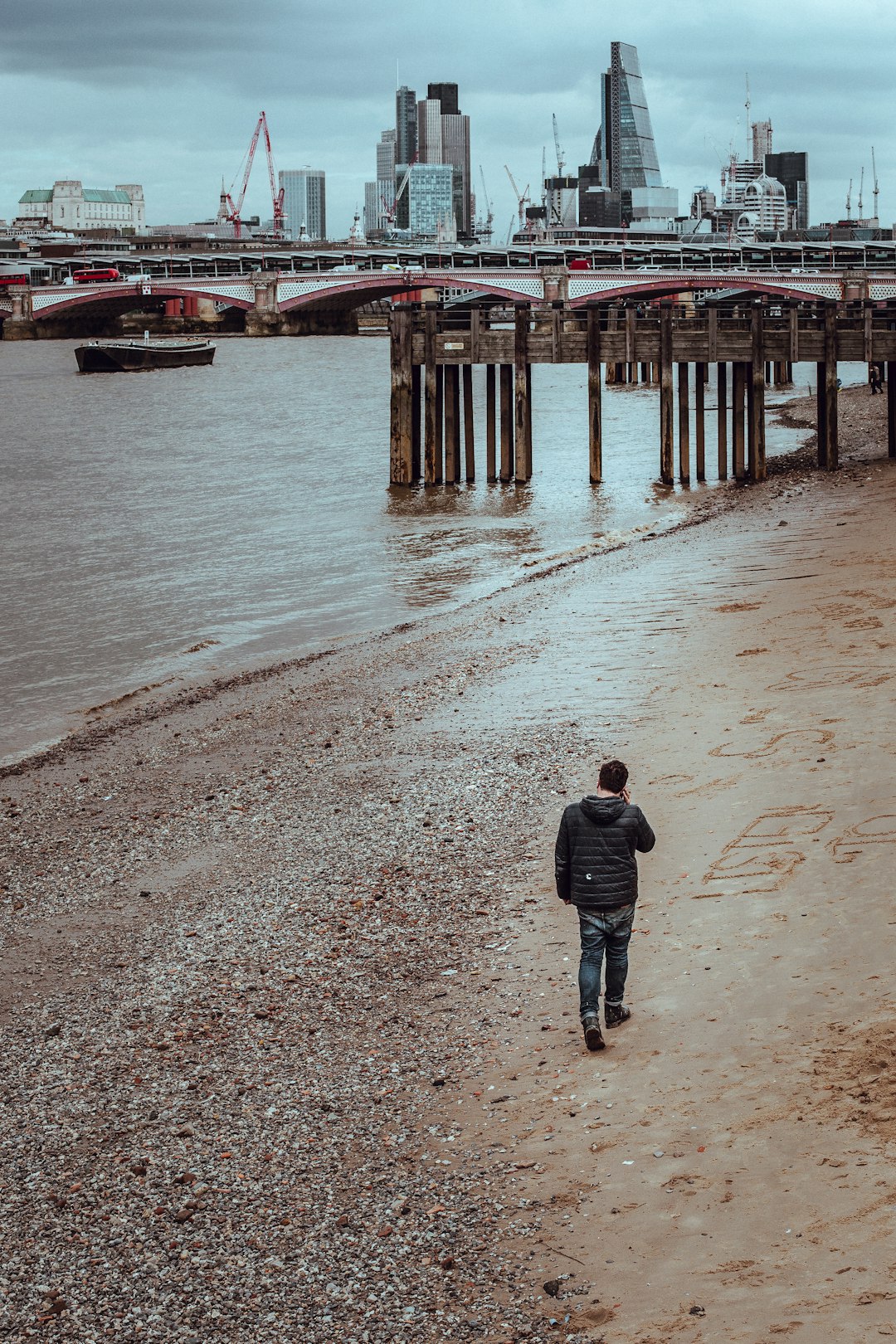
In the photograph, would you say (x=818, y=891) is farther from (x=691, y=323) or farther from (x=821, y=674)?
(x=691, y=323)

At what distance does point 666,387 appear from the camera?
3095cm

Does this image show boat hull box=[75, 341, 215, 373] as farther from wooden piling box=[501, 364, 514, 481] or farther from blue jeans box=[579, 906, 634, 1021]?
blue jeans box=[579, 906, 634, 1021]

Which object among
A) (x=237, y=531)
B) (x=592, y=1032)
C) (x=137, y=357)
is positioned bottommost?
(x=592, y=1032)

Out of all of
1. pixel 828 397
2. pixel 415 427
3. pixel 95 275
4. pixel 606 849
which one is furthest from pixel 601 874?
pixel 95 275

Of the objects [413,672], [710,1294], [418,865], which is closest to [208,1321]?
[710,1294]

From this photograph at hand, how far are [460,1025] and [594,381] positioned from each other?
25.1 m

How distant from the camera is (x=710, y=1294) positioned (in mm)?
5195

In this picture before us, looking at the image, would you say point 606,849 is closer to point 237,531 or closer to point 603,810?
point 603,810

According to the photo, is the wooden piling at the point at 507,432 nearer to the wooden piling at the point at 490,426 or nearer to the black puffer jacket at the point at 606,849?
the wooden piling at the point at 490,426

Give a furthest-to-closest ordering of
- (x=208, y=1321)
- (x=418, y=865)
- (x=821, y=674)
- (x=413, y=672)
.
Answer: (x=413, y=672)
(x=821, y=674)
(x=418, y=865)
(x=208, y=1321)

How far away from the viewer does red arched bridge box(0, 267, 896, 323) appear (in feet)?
334

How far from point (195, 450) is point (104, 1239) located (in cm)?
4377

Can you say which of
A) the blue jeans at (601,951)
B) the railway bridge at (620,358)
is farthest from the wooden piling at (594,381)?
the blue jeans at (601,951)

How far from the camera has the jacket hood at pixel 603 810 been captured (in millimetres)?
7113
